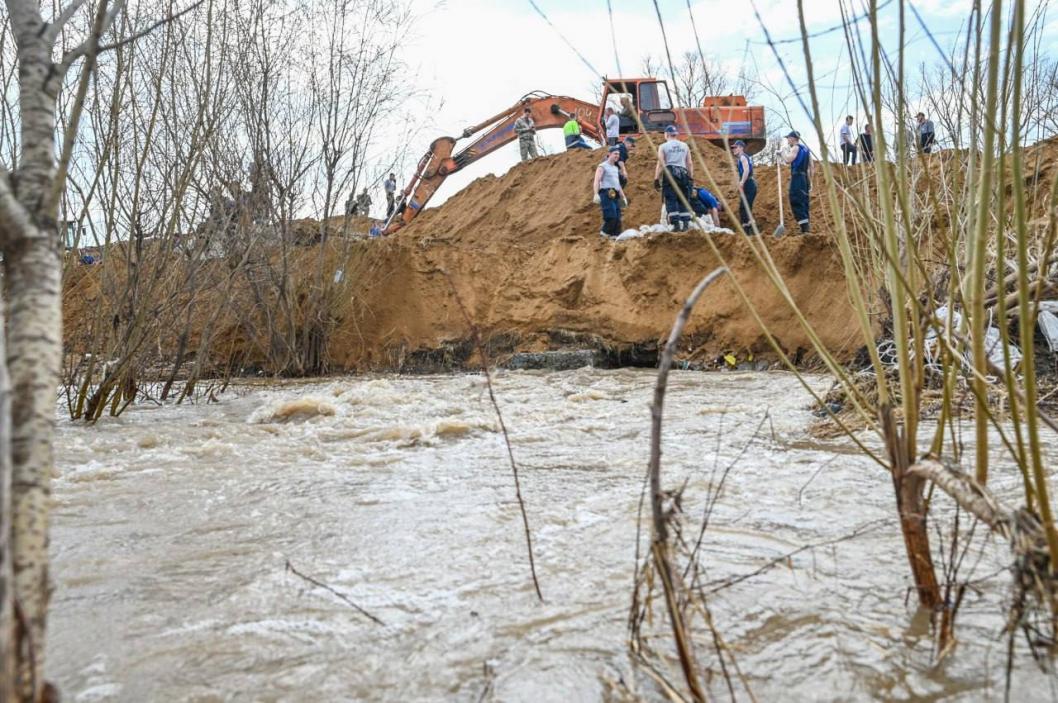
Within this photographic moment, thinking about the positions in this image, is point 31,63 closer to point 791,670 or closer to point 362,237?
point 791,670

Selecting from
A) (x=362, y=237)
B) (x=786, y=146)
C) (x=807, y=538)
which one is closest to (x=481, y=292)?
(x=362, y=237)

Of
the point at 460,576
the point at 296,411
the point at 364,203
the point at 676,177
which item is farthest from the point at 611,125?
the point at 460,576

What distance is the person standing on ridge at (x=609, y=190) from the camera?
12.1 meters

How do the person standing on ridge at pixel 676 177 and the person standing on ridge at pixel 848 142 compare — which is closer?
the person standing on ridge at pixel 848 142

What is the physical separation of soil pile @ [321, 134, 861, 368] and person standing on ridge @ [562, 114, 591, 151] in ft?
15.0

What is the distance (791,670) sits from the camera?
5.16 feet

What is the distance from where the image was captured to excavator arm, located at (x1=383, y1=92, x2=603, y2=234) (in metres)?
17.9

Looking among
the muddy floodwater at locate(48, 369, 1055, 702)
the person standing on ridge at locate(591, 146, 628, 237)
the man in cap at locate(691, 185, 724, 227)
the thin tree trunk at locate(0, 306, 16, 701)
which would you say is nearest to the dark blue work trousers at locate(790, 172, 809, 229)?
the man in cap at locate(691, 185, 724, 227)

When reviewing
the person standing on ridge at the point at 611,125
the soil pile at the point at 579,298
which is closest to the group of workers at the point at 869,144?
the soil pile at the point at 579,298

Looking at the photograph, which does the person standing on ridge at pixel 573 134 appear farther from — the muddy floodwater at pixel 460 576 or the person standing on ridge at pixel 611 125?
the muddy floodwater at pixel 460 576

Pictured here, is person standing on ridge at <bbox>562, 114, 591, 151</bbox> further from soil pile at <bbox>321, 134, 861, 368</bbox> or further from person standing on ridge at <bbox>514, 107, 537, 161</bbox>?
soil pile at <bbox>321, 134, 861, 368</bbox>

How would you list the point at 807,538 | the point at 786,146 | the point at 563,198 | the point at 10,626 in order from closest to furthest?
the point at 10,626 < the point at 807,538 < the point at 786,146 < the point at 563,198

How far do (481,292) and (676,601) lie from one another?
1233cm

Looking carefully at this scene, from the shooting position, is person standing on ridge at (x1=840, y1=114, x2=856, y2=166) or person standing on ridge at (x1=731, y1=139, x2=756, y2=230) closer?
person standing on ridge at (x1=840, y1=114, x2=856, y2=166)
